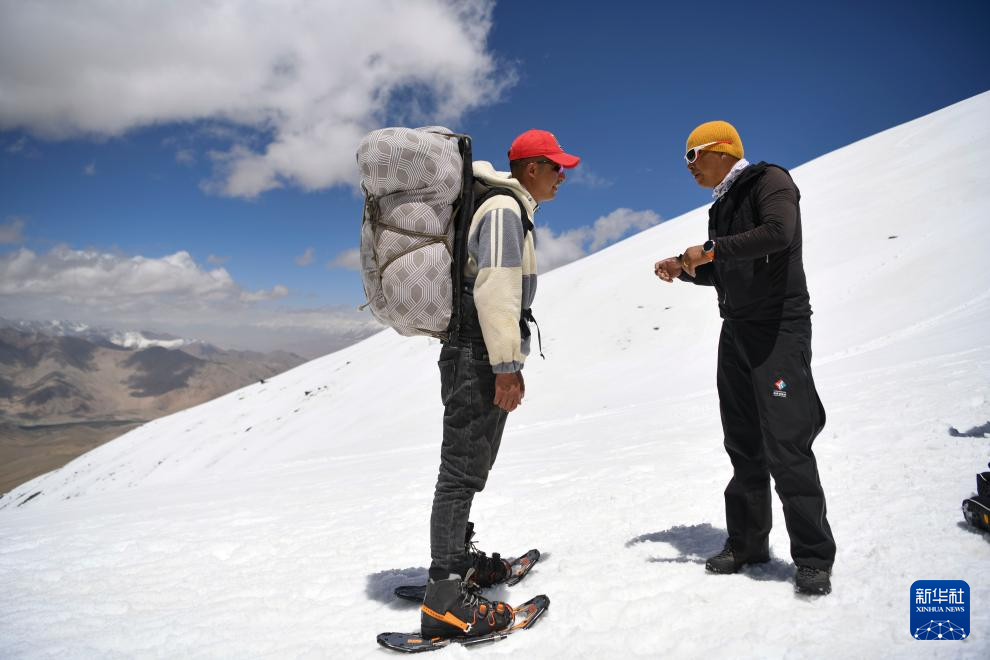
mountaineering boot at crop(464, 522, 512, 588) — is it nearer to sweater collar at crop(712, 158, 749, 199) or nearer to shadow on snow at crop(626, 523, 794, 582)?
shadow on snow at crop(626, 523, 794, 582)

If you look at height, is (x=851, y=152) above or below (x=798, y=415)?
above

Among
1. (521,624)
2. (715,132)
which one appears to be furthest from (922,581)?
(715,132)

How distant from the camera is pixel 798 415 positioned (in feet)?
8.85

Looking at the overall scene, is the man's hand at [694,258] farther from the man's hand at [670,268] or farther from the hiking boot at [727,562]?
the hiking boot at [727,562]

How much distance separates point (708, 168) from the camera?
299 centimetres

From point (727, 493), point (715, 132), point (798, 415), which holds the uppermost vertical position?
point (715, 132)

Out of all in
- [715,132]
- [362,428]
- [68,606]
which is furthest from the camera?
[362,428]

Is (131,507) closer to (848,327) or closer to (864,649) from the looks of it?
(864,649)

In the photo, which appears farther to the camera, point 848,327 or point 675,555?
point 848,327

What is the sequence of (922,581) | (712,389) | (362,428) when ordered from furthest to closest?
(362,428) < (712,389) < (922,581)

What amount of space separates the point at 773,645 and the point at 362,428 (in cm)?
1763

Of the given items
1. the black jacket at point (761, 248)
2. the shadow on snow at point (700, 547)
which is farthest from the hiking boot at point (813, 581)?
the black jacket at point (761, 248)

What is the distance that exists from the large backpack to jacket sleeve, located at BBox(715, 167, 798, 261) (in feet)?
3.40

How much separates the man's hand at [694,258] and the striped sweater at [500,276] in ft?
2.75
